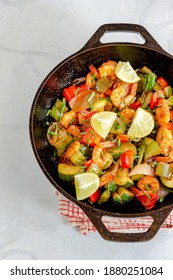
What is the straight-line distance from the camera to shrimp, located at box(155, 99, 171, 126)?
1.93 m

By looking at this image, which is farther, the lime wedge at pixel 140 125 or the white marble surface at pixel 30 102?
the white marble surface at pixel 30 102

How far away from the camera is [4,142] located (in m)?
2.17

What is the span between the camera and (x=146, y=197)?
A: 189 cm

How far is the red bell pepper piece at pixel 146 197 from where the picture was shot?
6.18 ft

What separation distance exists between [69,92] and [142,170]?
416 millimetres

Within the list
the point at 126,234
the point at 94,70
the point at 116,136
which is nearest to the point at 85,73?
the point at 94,70

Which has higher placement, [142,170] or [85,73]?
[85,73]

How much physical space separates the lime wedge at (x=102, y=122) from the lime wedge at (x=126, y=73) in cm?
15

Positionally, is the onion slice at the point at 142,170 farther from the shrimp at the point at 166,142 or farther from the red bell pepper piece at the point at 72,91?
the red bell pepper piece at the point at 72,91

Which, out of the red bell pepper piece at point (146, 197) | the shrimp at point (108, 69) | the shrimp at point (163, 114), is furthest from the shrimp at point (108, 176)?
the shrimp at point (108, 69)

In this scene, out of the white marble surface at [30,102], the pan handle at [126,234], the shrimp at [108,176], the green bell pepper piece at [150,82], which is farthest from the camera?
the white marble surface at [30,102]

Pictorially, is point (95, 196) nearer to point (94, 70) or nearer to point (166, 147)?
point (166, 147)
